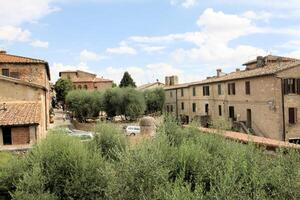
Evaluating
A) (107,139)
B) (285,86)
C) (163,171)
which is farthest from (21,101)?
(285,86)

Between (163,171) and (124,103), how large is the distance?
39.9 metres

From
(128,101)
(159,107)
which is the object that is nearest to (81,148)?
(128,101)

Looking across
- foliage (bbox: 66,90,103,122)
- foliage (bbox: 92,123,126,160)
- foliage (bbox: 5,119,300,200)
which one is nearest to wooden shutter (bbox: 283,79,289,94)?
foliage (bbox: 5,119,300,200)

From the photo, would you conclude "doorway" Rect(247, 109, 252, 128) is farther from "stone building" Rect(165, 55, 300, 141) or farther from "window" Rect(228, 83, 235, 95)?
"window" Rect(228, 83, 235, 95)

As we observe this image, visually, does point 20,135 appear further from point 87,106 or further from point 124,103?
point 87,106

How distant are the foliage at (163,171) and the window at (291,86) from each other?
54.9ft

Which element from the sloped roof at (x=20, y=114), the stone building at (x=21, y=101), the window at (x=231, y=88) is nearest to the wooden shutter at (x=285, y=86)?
the window at (x=231, y=88)

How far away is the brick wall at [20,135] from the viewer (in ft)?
71.2

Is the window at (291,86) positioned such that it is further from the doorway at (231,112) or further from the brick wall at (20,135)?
the brick wall at (20,135)

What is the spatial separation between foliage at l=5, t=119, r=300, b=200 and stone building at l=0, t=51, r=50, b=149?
6.10 metres

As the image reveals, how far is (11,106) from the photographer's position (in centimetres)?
2467

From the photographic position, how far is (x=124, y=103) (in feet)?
166

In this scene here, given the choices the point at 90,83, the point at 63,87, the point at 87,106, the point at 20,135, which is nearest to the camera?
the point at 20,135

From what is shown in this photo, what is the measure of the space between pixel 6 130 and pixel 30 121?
63.9 inches
